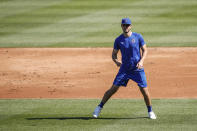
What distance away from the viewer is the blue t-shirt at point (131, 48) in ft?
29.6

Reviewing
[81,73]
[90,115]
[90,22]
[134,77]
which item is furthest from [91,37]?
[134,77]

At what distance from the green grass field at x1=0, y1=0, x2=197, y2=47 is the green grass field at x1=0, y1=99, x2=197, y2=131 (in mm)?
7055

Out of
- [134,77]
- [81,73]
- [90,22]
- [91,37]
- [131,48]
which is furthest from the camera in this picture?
[90,22]

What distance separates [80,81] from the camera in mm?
13242

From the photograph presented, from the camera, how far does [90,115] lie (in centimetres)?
963

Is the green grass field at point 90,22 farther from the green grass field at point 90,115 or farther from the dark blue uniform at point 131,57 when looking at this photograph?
the dark blue uniform at point 131,57

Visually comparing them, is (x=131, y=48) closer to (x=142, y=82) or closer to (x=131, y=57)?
(x=131, y=57)

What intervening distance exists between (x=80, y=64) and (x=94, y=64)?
481mm

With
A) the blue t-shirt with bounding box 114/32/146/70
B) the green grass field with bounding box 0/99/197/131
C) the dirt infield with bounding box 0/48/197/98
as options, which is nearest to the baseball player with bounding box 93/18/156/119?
the blue t-shirt with bounding box 114/32/146/70

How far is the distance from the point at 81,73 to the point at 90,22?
6953 mm

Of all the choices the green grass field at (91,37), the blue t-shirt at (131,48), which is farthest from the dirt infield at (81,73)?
the blue t-shirt at (131,48)

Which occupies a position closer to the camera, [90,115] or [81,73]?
[90,115]

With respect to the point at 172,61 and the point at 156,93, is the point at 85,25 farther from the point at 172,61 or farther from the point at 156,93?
the point at 156,93

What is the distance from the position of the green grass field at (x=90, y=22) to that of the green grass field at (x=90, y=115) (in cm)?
706
